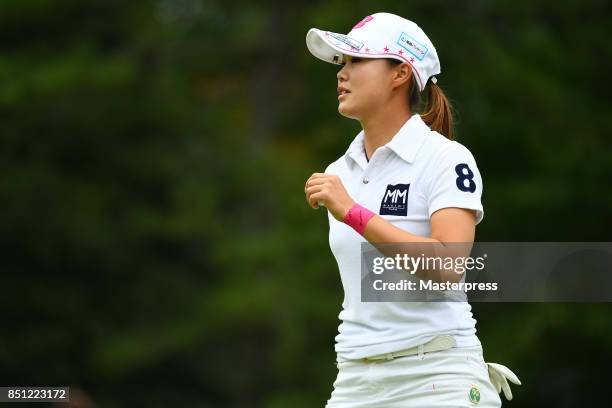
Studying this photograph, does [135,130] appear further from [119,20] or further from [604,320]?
[604,320]

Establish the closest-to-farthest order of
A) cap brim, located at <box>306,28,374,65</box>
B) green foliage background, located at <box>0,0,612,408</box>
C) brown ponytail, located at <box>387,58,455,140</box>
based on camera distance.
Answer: cap brim, located at <box>306,28,374,65</box>, brown ponytail, located at <box>387,58,455,140</box>, green foliage background, located at <box>0,0,612,408</box>

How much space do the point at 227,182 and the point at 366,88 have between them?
44.0 ft

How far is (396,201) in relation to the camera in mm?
4047

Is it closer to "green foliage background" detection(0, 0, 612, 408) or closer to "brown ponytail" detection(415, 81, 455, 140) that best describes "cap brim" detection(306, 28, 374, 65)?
"brown ponytail" detection(415, 81, 455, 140)

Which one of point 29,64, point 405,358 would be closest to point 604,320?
point 29,64

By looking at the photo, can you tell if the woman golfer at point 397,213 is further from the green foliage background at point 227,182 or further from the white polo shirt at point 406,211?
the green foliage background at point 227,182

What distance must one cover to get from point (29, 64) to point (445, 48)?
514cm

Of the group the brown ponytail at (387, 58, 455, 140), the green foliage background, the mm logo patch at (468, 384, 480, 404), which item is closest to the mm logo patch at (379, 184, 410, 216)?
the brown ponytail at (387, 58, 455, 140)

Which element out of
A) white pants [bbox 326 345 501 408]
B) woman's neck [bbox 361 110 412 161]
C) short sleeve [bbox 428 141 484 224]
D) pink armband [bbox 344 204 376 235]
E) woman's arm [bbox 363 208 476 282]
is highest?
woman's neck [bbox 361 110 412 161]

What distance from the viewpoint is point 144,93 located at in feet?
58.6

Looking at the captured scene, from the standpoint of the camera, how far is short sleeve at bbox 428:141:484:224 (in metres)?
3.92

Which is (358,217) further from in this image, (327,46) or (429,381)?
(327,46)

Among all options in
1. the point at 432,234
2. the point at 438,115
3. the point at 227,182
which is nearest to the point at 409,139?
the point at 438,115

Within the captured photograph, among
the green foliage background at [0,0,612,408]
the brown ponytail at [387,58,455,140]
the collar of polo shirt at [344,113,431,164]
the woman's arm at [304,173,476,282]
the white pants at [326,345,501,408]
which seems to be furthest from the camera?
the green foliage background at [0,0,612,408]
